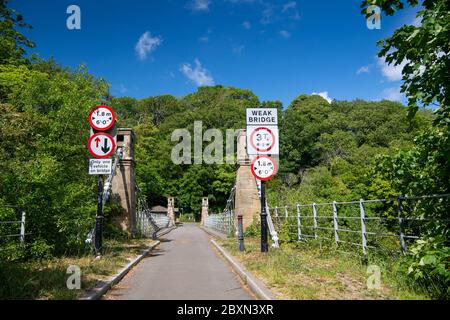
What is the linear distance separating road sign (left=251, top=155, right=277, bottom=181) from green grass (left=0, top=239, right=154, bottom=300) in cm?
419

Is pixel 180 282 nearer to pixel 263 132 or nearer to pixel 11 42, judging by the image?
pixel 263 132

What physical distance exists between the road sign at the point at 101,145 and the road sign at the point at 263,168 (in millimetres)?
3925

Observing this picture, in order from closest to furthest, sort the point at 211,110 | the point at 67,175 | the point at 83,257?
the point at 83,257 < the point at 67,175 < the point at 211,110

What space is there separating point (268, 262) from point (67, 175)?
8.82m

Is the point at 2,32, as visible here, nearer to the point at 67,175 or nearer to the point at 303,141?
the point at 67,175

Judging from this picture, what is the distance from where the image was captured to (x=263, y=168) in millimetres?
10977

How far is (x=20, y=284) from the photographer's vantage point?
5988 mm

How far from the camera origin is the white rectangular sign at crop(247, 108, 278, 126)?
11.2m

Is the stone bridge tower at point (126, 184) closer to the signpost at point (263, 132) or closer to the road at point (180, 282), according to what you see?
the road at point (180, 282)

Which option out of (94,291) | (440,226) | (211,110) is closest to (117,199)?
(94,291)

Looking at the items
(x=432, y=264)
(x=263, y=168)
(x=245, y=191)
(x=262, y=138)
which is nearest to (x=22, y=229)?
(x=263, y=168)

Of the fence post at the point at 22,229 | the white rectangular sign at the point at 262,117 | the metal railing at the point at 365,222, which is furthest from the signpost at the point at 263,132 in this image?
the fence post at the point at 22,229

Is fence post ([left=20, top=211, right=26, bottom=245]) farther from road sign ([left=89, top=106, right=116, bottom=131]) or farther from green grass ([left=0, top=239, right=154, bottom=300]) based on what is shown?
road sign ([left=89, top=106, right=116, bottom=131])
